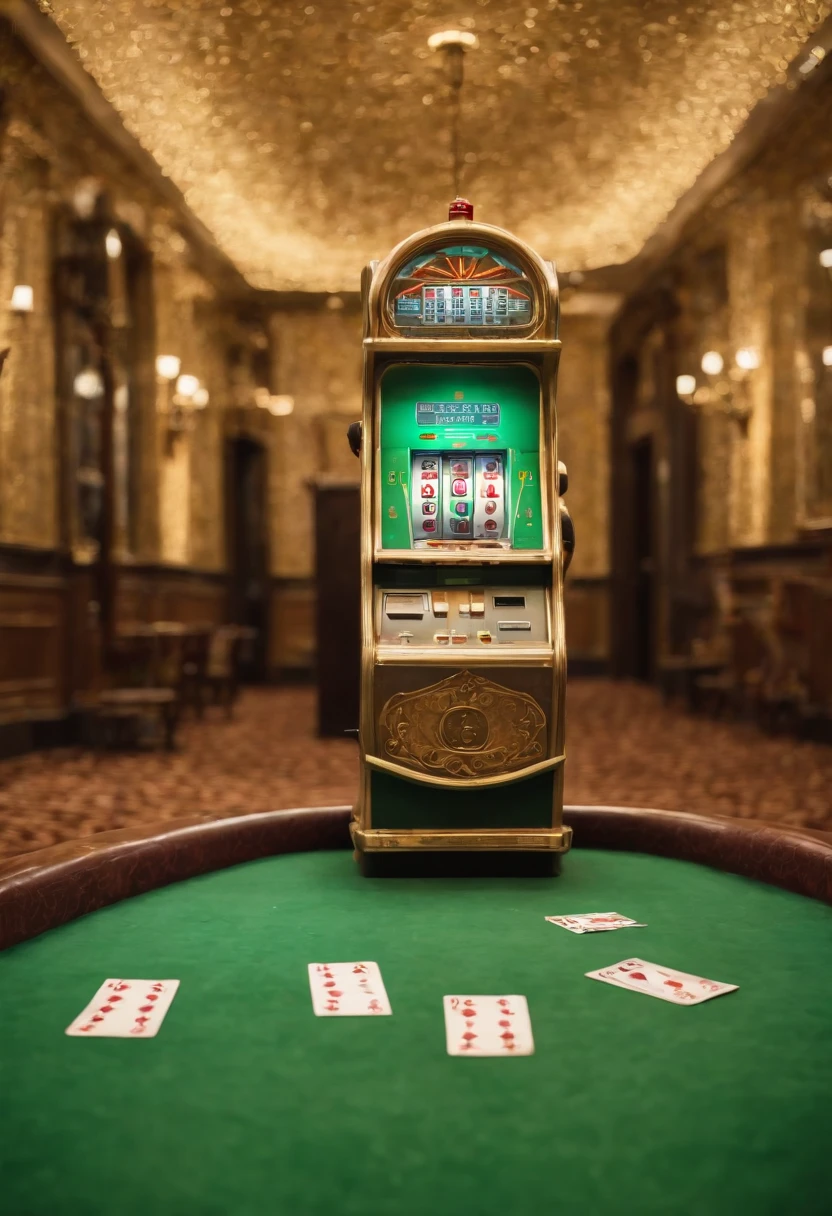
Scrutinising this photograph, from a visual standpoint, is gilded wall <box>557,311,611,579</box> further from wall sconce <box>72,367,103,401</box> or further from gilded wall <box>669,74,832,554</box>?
wall sconce <box>72,367,103,401</box>

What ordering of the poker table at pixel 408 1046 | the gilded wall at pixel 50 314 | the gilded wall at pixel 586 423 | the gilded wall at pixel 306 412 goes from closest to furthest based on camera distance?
the poker table at pixel 408 1046, the gilded wall at pixel 50 314, the gilded wall at pixel 306 412, the gilded wall at pixel 586 423

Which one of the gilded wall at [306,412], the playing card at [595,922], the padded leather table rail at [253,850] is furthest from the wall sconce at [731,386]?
the playing card at [595,922]

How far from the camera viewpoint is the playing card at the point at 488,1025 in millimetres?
2301

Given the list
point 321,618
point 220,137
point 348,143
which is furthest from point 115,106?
point 321,618

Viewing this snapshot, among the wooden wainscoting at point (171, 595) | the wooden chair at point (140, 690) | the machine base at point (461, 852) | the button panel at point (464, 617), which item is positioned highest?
the wooden wainscoting at point (171, 595)

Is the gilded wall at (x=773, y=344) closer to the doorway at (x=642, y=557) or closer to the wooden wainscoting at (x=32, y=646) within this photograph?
the doorway at (x=642, y=557)

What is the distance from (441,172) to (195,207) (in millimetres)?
2628

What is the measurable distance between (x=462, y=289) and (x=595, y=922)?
85.2 inches

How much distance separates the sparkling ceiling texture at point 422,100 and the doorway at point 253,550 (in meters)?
3.32

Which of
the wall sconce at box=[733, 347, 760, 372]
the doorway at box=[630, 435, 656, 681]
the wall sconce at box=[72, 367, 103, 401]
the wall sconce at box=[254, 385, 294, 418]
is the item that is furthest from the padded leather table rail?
the wall sconce at box=[254, 385, 294, 418]

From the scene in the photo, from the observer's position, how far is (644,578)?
48.8 ft

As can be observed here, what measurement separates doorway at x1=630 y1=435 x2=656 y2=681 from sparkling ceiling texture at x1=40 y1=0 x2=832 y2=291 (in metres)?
3.15

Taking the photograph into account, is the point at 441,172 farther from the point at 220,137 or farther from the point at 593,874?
the point at 593,874

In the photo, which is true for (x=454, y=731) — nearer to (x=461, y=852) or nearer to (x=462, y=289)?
(x=461, y=852)
